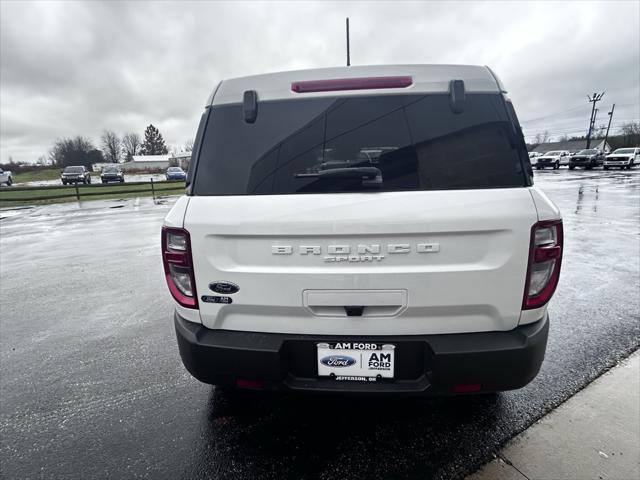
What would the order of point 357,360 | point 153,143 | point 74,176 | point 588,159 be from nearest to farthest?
point 357,360 < point 74,176 < point 588,159 < point 153,143

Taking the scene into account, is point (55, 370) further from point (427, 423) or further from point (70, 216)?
point (70, 216)

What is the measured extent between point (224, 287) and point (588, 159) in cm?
4202

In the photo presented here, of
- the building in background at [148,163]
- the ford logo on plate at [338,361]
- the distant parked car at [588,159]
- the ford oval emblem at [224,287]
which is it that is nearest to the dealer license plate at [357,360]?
the ford logo on plate at [338,361]

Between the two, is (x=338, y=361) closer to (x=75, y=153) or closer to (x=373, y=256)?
(x=373, y=256)

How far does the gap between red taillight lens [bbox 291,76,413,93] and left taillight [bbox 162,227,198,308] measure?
1.00 m

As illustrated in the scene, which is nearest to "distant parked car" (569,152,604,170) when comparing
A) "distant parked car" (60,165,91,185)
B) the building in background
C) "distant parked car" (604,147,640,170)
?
"distant parked car" (604,147,640,170)

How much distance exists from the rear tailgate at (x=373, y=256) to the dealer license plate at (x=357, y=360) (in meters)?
0.08

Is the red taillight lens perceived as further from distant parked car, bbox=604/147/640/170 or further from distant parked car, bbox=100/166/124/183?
distant parked car, bbox=604/147/640/170

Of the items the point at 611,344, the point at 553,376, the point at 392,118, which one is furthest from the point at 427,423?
the point at 611,344

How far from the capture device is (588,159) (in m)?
33.5

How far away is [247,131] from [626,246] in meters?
7.64

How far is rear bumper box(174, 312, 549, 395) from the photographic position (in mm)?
1716

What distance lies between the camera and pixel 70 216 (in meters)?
12.9

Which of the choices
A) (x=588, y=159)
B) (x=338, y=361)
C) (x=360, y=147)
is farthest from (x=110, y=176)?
(x=588, y=159)
